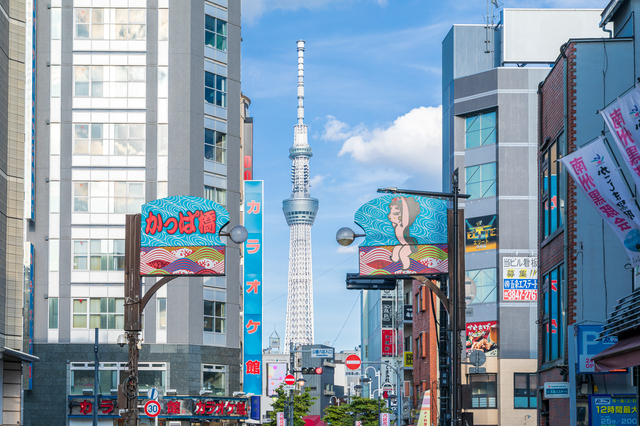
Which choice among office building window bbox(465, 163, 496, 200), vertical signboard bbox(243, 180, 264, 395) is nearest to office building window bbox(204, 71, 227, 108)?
vertical signboard bbox(243, 180, 264, 395)

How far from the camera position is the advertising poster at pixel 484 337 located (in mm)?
61469

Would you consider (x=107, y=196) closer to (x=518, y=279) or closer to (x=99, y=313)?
(x=99, y=313)

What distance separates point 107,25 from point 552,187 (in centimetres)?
3981

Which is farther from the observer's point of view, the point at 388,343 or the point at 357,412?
the point at 388,343

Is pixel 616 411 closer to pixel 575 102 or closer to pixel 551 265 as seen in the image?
pixel 551 265

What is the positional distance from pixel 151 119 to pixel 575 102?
126 feet

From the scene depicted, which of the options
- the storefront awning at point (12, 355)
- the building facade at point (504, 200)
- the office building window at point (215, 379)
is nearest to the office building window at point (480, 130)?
the building facade at point (504, 200)

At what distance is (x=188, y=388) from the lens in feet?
188

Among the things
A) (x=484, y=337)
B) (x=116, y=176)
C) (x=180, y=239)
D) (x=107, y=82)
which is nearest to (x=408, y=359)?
(x=484, y=337)

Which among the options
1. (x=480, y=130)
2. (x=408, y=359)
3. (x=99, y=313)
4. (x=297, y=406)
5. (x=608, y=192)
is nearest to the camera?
(x=608, y=192)

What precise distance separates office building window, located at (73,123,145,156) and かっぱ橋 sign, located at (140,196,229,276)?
101ft

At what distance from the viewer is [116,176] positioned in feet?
195

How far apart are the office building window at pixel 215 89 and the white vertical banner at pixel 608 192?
43351 millimetres

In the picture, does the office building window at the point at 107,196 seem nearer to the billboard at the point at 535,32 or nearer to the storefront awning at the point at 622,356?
the billboard at the point at 535,32
